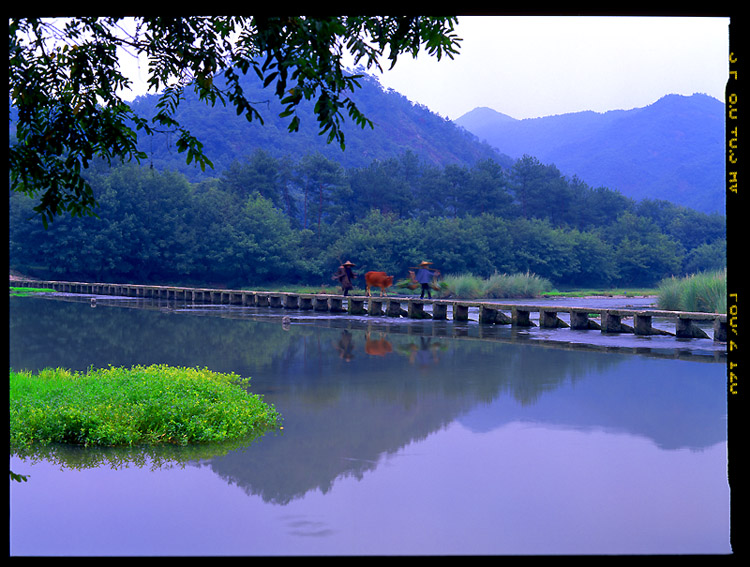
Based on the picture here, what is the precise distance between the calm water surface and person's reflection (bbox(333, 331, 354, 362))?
72.1 inches

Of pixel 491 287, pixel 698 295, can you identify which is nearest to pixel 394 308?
pixel 698 295

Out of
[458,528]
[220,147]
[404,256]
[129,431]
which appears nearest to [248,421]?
[129,431]

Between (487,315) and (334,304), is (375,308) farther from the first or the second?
(487,315)

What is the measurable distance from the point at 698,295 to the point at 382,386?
59.6 ft

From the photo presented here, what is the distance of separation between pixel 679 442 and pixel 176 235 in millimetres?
60182

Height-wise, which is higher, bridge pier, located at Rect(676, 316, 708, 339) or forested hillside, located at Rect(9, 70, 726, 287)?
forested hillside, located at Rect(9, 70, 726, 287)

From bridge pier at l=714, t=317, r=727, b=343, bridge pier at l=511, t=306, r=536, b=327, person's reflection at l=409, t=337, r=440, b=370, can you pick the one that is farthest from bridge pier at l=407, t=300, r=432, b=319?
bridge pier at l=714, t=317, r=727, b=343

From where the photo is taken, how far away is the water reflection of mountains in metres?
9.61

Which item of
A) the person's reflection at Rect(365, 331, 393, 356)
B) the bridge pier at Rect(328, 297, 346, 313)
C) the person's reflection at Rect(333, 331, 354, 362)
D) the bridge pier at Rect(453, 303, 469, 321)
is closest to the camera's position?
the person's reflection at Rect(333, 331, 354, 362)

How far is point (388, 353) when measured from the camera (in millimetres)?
19500

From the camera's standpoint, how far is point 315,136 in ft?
467

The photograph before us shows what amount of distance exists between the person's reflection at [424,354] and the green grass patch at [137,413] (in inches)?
242

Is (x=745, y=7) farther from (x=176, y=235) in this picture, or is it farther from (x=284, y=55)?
(x=176, y=235)

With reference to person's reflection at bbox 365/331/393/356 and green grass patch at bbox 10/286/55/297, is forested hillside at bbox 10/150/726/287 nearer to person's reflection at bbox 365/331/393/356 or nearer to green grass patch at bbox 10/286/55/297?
green grass patch at bbox 10/286/55/297
